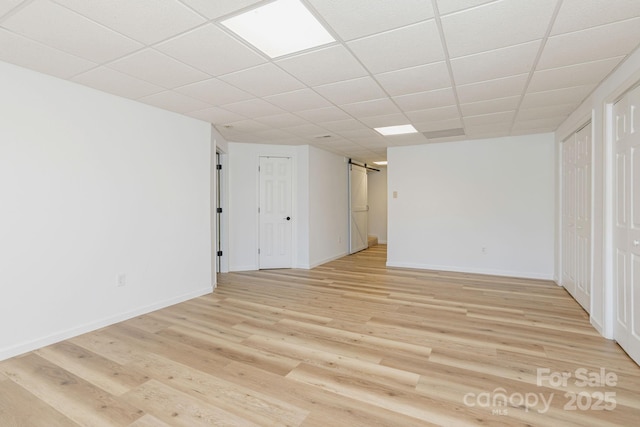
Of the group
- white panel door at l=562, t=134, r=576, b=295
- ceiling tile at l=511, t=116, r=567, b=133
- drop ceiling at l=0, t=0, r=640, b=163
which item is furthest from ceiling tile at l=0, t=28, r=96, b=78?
white panel door at l=562, t=134, r=576, b=295

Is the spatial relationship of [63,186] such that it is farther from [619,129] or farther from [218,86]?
[619,129]

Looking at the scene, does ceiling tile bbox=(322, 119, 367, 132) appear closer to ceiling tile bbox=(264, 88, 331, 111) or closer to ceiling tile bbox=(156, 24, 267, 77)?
ceiling tile bbox=(264, 88, 331, 111)

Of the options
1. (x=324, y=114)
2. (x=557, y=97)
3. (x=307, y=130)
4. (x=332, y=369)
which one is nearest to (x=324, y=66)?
(x=324, y=114)

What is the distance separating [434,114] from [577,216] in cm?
229

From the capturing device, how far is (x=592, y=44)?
2.25m

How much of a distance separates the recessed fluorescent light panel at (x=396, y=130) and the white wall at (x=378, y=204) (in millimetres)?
5001

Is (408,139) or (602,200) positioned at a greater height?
(408,139)

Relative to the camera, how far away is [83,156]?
302 centimetres

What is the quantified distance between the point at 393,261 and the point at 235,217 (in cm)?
338

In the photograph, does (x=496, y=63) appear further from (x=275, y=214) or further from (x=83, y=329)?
Answer: (x=83, y=329)

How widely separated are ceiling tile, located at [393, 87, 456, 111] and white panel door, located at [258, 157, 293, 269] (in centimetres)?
300

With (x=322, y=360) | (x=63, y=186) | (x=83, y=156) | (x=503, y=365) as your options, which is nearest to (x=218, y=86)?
(x=83, y=156)

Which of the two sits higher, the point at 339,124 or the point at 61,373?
the point at 339,124

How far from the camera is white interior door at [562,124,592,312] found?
11.6 ft
